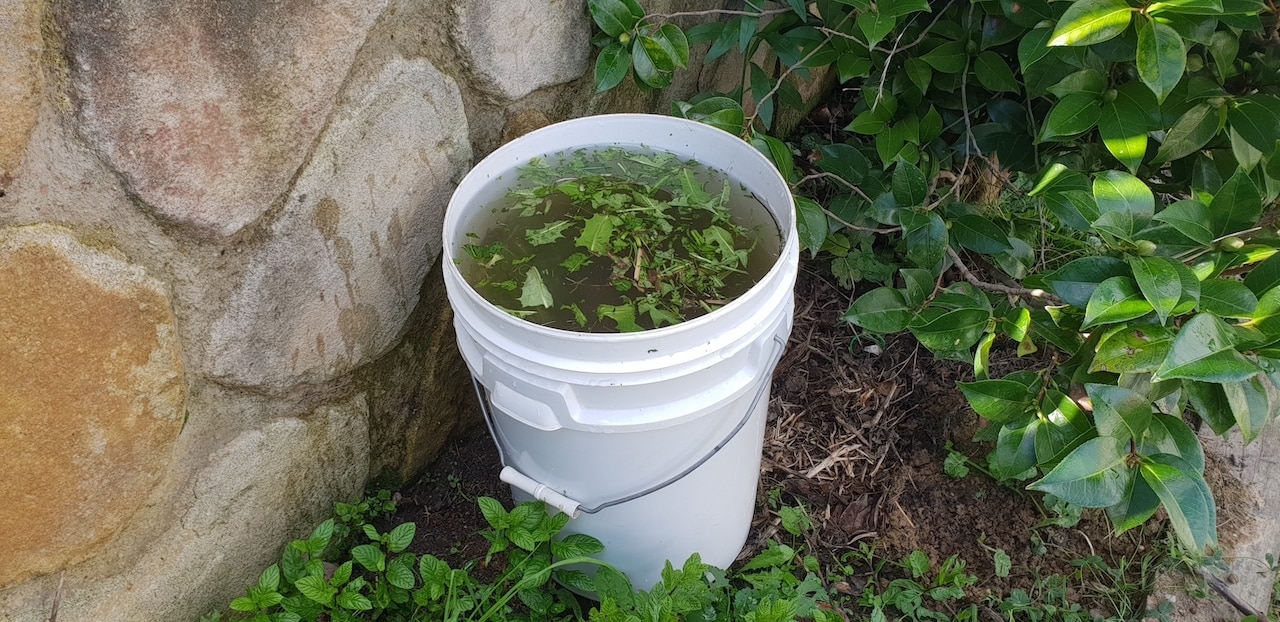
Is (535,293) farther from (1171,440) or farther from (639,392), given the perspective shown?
(1171,440)

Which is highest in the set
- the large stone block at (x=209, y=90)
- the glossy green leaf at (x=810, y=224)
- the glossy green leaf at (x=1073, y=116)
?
the large stone block at (x=209, y=90)

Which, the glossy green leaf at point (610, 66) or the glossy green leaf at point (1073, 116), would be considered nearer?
the glossy green leaf at point (1073, 116)

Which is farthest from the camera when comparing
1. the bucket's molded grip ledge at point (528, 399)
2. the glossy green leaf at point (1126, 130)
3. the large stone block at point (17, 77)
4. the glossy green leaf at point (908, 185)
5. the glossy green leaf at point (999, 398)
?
the glossy green leaf at point (908, 185)

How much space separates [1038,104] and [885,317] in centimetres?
63

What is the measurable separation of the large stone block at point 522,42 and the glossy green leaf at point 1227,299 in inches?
42.8

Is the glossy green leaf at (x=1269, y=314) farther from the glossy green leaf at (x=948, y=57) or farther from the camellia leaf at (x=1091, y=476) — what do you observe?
the glossy green leaf at (x=948, y=57)

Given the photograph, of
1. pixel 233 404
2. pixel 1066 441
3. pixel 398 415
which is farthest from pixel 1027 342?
pixel 233 404

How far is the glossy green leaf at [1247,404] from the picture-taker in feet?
3.74

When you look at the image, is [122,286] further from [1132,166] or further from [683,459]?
[1132,166]

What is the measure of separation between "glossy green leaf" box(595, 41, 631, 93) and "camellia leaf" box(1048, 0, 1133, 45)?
728 millimetres

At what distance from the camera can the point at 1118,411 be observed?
118cm

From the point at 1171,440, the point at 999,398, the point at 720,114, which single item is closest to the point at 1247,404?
the point at 1171,440

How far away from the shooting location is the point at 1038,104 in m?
1.74

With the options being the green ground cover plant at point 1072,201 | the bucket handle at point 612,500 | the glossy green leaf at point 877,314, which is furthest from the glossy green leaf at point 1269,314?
the bucket handle at point 612,500
